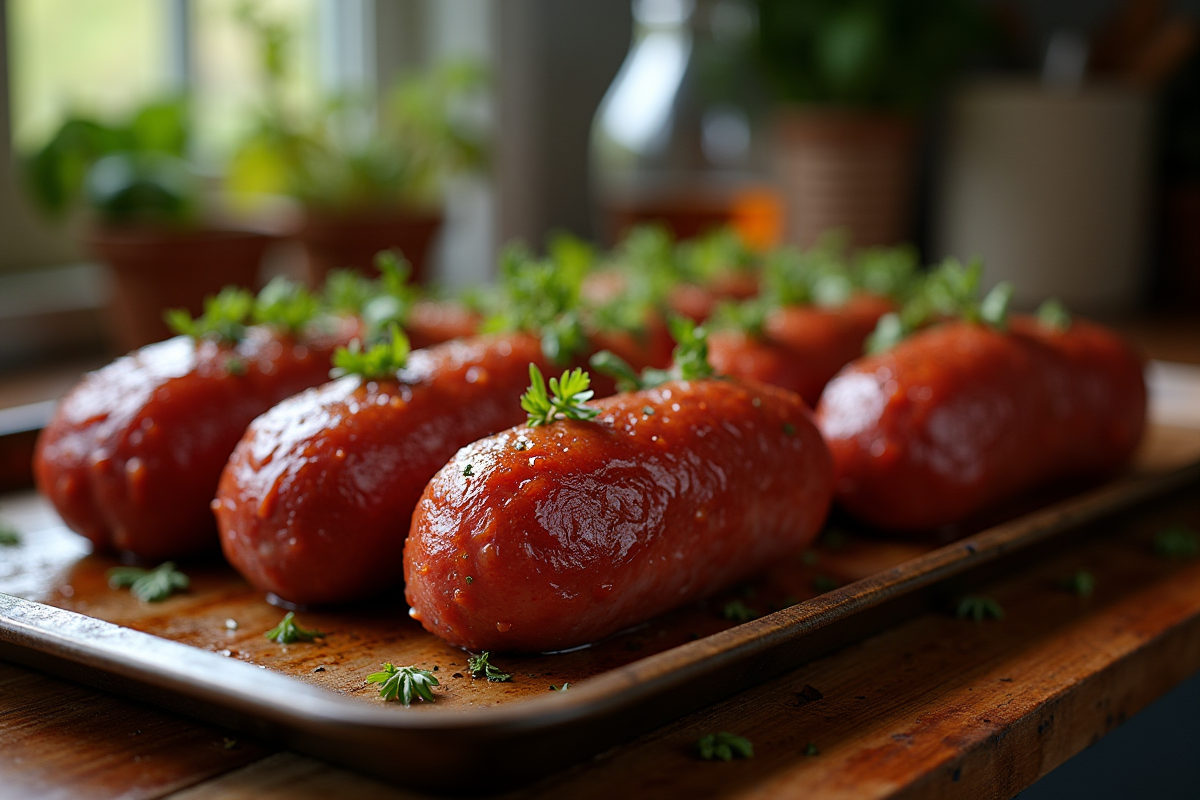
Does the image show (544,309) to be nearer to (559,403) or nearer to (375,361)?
(375,361)

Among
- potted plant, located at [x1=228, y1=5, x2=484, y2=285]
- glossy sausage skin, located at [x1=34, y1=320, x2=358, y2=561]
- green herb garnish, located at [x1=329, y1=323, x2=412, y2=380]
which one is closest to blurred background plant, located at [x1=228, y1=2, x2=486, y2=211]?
potted plant, located at [x1=228, y1=5, x2=484, y2=285]

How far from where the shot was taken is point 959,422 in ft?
4.98

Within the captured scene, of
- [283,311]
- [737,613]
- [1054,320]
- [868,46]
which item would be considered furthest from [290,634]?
[868,46]

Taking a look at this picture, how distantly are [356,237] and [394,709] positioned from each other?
198 centimetres

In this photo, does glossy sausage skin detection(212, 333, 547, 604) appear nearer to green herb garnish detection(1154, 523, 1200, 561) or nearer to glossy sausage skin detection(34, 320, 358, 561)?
glossy sausage skin detection(34, 320, 358, 561)

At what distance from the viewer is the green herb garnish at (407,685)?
103 centimetres

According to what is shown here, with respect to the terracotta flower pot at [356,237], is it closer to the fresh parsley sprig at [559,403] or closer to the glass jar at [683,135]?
the glass jar at [683,135]

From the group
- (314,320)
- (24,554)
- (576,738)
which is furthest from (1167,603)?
(24,554)

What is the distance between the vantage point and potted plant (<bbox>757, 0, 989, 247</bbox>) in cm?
316

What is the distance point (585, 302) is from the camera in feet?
5.64

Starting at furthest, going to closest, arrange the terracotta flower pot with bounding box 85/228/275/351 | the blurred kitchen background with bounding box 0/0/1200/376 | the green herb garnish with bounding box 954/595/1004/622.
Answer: the blurred kitchen background with bounding box 0/0/1200/376 → the terracotta flower pot with bounding box 85/228/275/351 → the green herb garnish with bounding box 954/595/1004/622

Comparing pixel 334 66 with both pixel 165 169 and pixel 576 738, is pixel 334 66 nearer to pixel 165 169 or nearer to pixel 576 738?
pixel 165 169

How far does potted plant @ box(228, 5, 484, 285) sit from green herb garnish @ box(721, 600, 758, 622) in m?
1.74

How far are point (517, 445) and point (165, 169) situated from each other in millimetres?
1676
